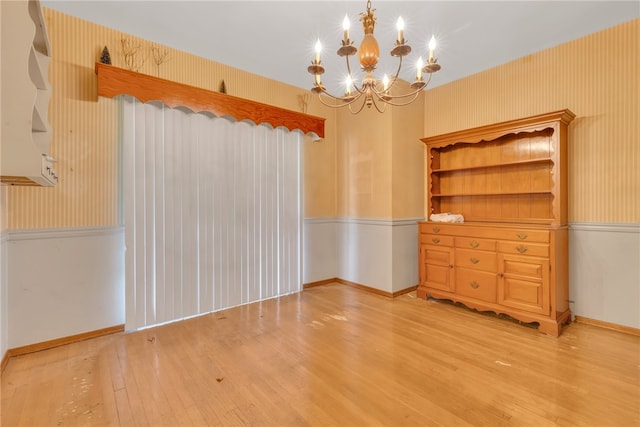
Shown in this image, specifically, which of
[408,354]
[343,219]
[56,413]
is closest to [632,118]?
[408,354]

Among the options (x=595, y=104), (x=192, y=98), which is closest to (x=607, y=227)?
(x=595, y=104)

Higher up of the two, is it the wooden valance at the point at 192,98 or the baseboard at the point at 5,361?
the wooden valance at the point at 192,98

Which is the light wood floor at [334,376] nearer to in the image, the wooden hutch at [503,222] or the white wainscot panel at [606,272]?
the white wainscot panel at [606,272]

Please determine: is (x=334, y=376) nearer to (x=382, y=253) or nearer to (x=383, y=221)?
(x=382, y=253)

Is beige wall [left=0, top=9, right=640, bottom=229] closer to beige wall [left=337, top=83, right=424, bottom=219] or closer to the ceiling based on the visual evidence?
beige wall [left=337, top=83, right=424, bottom=219]

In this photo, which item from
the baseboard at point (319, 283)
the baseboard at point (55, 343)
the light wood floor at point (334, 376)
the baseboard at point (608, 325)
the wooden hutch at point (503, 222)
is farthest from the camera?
the baseboard at point (319, 283)

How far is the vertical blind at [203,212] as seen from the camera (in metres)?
2.84

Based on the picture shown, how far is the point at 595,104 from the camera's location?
2.89m

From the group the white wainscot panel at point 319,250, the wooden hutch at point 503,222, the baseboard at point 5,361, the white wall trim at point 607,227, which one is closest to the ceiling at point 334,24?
the wooden hutch at point 503,222

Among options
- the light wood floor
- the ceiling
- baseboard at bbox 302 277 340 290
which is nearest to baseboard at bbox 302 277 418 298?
baseboard at bbox 302 277 340 290

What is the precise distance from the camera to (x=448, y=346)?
250 cm

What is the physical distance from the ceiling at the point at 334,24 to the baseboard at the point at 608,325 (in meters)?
2.78

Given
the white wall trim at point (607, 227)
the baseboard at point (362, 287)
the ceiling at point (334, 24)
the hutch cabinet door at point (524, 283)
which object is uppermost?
the ceiling at point (334, 24)

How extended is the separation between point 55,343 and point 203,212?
1.64 m
